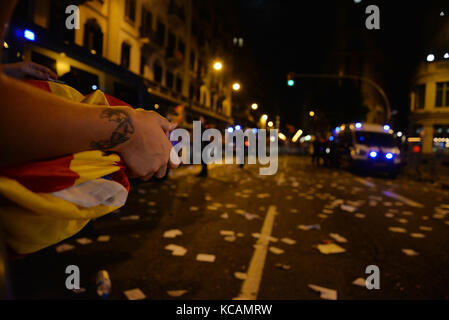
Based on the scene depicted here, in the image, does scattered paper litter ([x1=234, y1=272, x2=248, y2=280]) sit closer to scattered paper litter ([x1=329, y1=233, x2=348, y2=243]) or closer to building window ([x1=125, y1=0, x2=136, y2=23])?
scattered paper litter ([x1=329, y1=233, x2=348, y2=243])

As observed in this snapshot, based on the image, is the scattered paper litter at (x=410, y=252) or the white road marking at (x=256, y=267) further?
the scattered paper litter at (x=410, y=252)

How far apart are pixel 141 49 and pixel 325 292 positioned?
Result: 23.1 meters

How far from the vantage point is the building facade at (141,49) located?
3037mm

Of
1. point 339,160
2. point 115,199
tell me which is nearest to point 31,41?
point 115,199

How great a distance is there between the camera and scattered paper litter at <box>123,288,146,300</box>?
262cm

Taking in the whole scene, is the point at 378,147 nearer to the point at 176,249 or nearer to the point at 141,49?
the point at 176,249

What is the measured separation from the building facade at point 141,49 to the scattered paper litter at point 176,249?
71.0 inches

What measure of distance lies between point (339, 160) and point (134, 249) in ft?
11.5

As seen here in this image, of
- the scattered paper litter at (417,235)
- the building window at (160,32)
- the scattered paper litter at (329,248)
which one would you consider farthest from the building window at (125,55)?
the scattered paper litter at (417,235)

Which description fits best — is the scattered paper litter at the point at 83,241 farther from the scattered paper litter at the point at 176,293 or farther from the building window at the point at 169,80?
the building window at the point at 169,80

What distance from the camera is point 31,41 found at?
319 centimetres

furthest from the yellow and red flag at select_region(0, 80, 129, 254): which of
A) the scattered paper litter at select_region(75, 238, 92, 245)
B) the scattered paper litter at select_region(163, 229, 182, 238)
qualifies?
the scattered paper litter at select_region(163, 229, 182, 238)

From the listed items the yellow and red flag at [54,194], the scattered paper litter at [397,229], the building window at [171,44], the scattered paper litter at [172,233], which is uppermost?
the building window at [171,44]

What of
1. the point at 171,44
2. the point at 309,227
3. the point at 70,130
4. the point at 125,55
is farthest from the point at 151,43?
the point at 70,130
